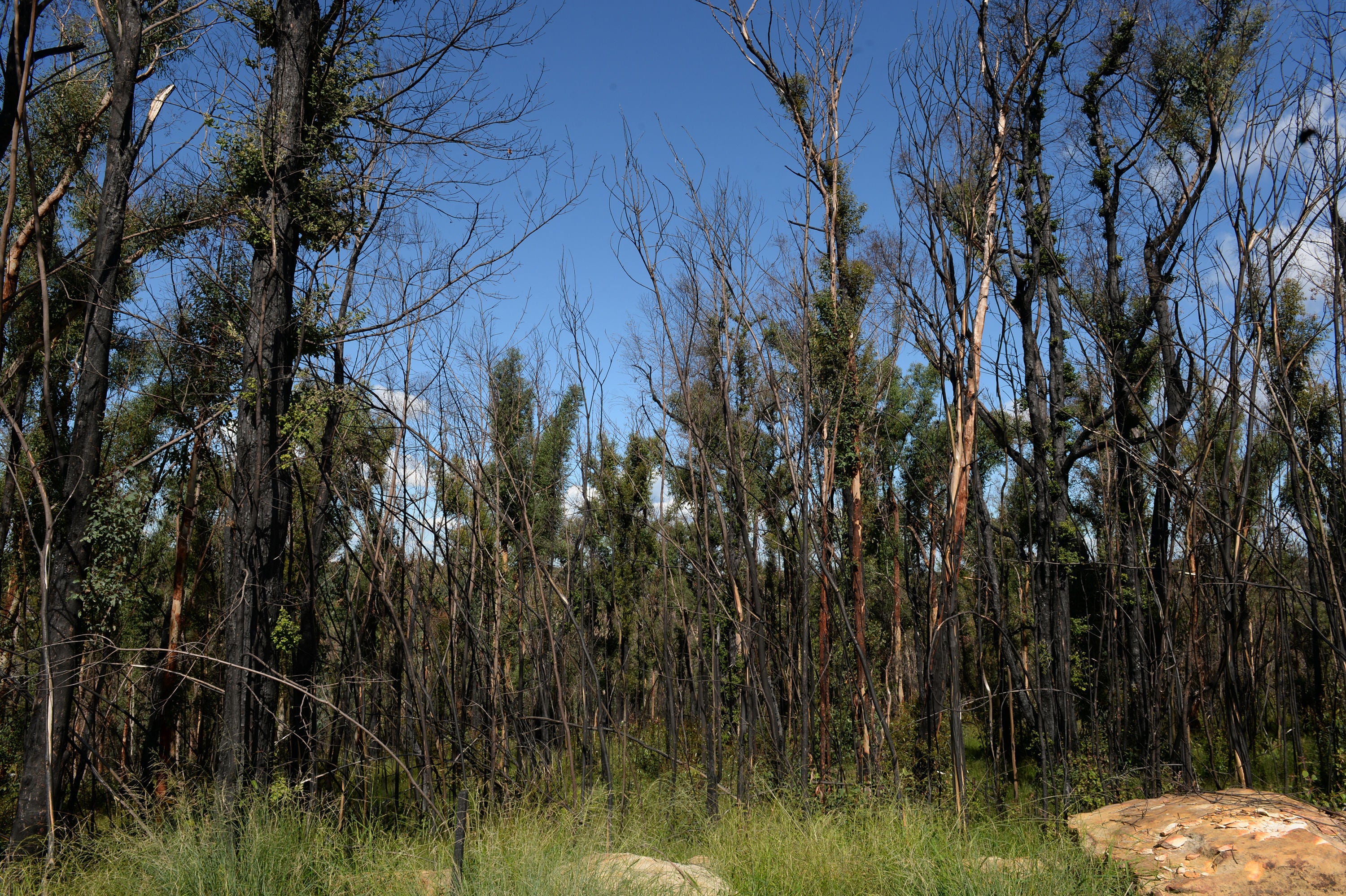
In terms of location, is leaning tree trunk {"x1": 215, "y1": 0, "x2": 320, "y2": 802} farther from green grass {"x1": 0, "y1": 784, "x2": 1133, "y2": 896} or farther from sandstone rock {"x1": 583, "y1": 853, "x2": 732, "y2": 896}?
sandstone rock {"x1": 583, "y1": 853, "x2": 732, "y2": 896}

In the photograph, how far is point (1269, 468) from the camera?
6.02m

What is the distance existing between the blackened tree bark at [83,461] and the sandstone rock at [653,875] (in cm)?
361

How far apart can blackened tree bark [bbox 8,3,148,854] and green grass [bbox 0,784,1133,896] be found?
1.71 feet

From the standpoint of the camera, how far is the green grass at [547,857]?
375cm

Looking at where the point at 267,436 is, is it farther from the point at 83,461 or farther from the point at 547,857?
the point at 547,857

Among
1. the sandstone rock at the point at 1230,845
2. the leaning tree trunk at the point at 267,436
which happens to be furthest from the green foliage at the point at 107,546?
the sandstone rock at the point at 1230,845

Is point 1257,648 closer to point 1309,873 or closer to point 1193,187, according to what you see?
point 1309,873

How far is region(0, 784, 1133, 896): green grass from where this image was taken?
3750 mm

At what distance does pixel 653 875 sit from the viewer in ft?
13.1

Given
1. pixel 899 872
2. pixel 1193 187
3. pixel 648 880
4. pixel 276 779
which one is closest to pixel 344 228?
pixel 276 779

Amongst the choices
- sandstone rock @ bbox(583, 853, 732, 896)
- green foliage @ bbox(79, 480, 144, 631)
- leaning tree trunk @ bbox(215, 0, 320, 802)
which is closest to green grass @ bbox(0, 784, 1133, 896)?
sandstone rock @ bbox(583, 853, 732, 896)

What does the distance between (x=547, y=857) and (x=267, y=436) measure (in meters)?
3.79

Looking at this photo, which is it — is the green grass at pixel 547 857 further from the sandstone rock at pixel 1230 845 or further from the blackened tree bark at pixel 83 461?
the blackened tree bark at pixel 83 461

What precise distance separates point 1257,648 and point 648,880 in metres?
7.69
